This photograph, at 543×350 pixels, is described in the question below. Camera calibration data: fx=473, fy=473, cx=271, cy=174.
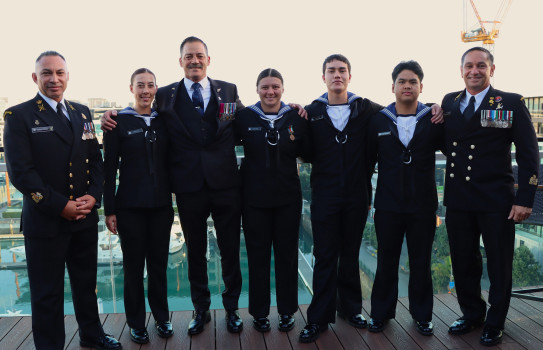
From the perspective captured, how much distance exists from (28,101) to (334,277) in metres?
1.96

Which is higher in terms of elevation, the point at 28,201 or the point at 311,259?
the point at 28,201

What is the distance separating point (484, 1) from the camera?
185 ft

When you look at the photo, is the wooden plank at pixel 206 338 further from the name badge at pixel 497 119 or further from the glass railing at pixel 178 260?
the name badge at pixel 497 119

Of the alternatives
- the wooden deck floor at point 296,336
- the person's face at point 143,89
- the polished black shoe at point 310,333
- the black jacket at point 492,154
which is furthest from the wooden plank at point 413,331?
the person's face at point 143,89

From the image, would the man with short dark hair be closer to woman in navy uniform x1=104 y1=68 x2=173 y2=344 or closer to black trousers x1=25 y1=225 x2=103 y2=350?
woman in navy uniform x1=104 y1=68 x2=173 y2=344

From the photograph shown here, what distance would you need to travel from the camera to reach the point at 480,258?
2848 millimetres

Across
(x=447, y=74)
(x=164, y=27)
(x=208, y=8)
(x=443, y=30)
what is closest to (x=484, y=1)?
(x=443, y=30)

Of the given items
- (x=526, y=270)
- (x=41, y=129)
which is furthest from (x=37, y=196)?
(x=526, y=270)

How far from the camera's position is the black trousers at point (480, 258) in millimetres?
2676

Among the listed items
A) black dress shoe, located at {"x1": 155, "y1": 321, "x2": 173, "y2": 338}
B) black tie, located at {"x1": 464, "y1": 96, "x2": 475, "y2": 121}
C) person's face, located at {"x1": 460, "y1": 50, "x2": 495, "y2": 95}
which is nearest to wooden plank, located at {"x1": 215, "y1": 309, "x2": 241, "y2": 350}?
black dress shoe, located at {"x1": 155, "y1": 321, "x2": 173, "y2": 338}

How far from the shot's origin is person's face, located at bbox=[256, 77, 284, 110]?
277 cm

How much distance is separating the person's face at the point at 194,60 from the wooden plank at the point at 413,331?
1.97 m

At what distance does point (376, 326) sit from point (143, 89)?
1.97m

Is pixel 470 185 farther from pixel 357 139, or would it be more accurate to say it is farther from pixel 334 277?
pixel 334 277
